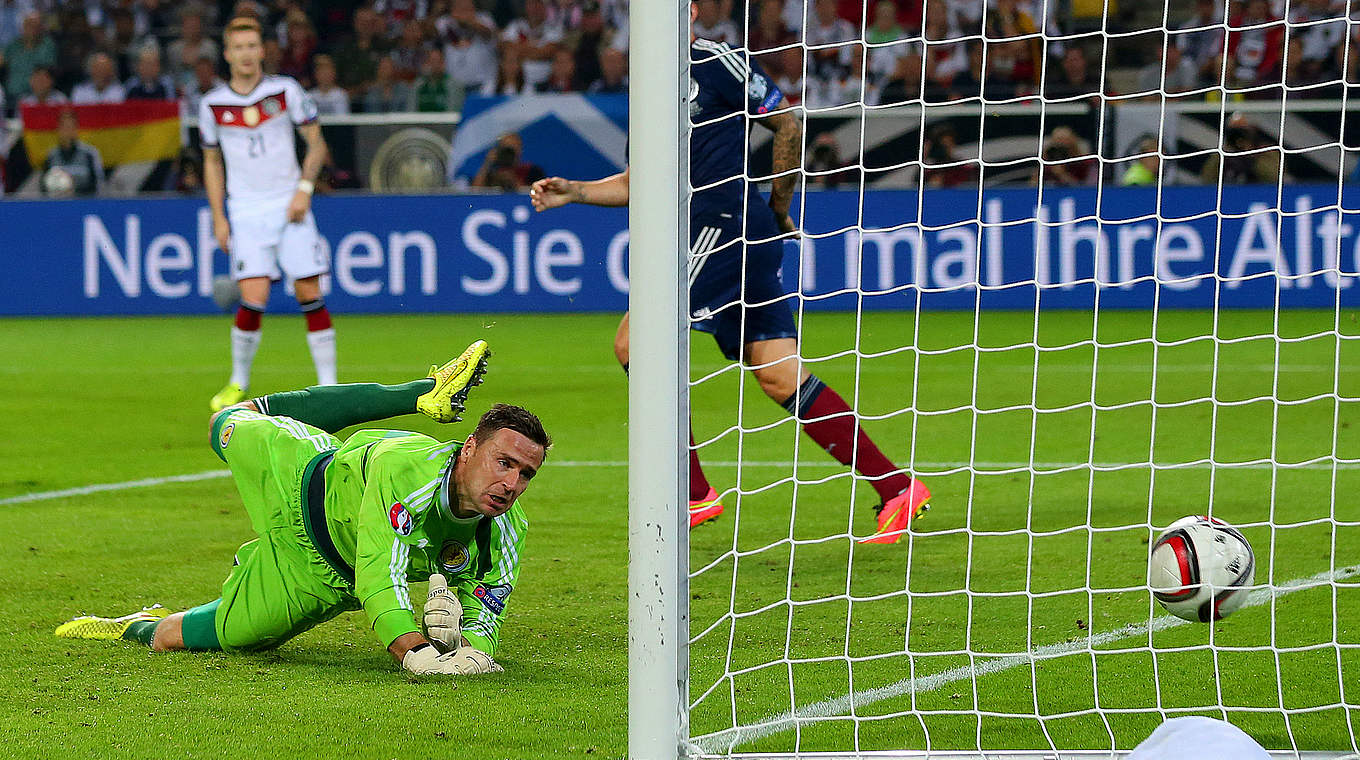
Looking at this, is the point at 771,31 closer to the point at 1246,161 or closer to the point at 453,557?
the point at 1246,161

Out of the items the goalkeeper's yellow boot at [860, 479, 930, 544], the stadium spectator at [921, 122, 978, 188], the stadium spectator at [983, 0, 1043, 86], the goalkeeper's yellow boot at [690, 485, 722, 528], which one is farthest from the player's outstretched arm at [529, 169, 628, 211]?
the stadium spectator at [983, 0, 1043, 86]

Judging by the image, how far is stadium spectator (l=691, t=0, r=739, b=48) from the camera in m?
14.6

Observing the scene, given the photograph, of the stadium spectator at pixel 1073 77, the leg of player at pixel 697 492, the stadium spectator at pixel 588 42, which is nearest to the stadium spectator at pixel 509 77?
the stadium spectator at pixel 588 42

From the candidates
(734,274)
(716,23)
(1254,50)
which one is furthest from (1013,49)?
(734,274)

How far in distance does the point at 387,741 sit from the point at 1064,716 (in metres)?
1.33

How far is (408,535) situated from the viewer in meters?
3.36

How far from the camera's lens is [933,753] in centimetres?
290

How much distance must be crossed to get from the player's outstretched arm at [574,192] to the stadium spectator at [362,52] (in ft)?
36.0

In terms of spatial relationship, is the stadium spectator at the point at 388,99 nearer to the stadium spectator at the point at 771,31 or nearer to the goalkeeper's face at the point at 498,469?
the stadium spectator at the point at 771,31

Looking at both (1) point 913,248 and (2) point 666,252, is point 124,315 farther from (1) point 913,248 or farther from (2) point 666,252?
(2) point 666,252

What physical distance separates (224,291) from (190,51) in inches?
173

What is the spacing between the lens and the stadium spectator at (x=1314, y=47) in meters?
13.9

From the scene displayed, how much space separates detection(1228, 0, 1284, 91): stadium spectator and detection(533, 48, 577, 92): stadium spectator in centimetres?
589

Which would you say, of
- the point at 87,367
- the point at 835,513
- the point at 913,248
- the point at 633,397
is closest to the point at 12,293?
the point at 87,367
